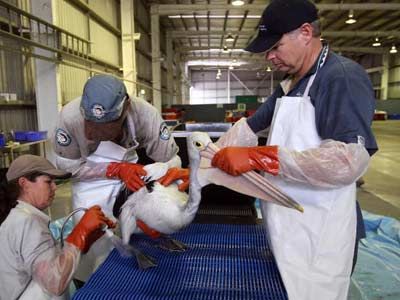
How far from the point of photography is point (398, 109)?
677 inches

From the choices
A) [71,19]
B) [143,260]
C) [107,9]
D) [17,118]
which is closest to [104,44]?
[107,9]

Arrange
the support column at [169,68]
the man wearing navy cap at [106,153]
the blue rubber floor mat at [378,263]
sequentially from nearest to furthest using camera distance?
the man wearing navy cap at [106,153] < the blue rubber floor mat at [378,263] < the support column at [169,68]

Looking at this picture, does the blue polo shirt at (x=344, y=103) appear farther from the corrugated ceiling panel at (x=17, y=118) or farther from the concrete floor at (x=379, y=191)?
the corrugated ceiling panel at (x=17, y=118)

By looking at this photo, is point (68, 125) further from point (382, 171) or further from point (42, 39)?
point (382, 171)

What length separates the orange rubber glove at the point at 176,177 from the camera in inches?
62.0

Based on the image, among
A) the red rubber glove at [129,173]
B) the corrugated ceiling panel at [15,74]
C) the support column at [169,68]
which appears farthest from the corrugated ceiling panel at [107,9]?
the red rubber glove at [129,173]

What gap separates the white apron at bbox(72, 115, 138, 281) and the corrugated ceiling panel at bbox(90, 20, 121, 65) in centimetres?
534

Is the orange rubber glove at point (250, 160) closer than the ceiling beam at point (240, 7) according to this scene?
Yes

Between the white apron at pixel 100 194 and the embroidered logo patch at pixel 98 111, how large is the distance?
404 millimetres

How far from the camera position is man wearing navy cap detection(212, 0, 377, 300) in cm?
104

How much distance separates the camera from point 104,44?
24.6ft

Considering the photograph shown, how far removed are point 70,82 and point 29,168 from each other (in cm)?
472

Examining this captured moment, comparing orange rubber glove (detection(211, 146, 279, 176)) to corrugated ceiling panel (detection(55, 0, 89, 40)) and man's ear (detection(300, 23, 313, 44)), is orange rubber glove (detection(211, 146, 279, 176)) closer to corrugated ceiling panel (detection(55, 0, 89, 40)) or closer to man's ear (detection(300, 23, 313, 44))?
man's ear (detection(300, 23, 313, 44))

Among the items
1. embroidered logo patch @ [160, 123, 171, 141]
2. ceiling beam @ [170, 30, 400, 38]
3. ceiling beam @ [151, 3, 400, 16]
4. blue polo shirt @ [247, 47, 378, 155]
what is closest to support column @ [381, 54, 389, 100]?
ceiling beam @ [170, 30, 400, 38]
